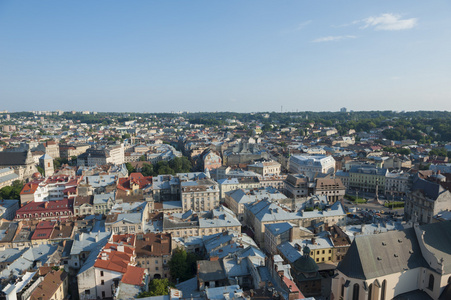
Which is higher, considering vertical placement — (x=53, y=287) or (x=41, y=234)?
(x=41, y=234)

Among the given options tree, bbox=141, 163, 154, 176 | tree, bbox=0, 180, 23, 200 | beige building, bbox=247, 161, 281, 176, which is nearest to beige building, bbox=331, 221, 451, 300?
beige building, bbox=247, 161, 281, 176

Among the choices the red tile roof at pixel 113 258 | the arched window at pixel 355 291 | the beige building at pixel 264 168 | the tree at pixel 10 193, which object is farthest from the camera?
the beige building at pixel 264 168

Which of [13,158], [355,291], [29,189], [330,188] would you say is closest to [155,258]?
[355,291]

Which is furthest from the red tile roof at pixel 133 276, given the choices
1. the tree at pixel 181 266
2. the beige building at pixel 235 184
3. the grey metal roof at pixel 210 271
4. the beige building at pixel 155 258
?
the beige building at pixel 235 184

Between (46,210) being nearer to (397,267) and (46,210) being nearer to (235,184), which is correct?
(235,184)

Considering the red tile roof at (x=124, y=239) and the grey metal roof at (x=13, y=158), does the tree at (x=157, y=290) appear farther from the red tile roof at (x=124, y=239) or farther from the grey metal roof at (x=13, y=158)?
the grey metal roof at (x=13, y=158)

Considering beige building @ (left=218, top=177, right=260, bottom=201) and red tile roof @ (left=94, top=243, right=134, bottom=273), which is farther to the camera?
beige building @ (left=218, top=177, right=260, bottom=201)

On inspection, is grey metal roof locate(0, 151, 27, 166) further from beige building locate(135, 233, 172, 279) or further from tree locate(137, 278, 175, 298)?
tree locate(137, 278, 175, 298)

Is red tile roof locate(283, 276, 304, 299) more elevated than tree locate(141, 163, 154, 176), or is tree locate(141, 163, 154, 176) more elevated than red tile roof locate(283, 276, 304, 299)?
red tile roof locate(283, 276, 304, 299)
